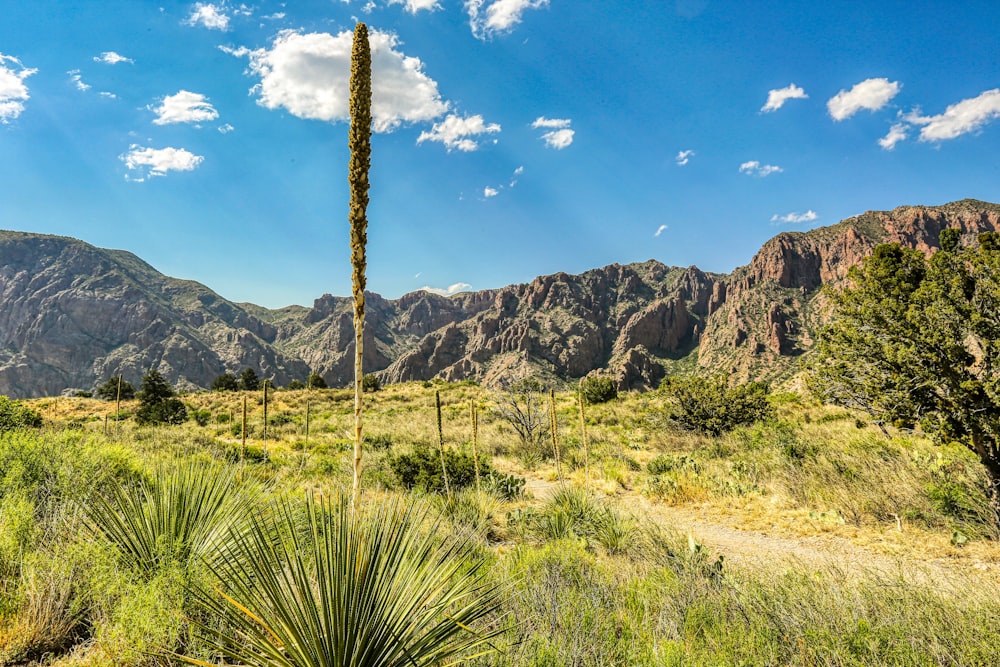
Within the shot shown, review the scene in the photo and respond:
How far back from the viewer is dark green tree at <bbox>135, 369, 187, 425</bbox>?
21.6m

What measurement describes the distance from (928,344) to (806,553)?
352cm

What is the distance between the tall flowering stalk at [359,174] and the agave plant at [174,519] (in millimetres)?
2216

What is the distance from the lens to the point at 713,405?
15859mm

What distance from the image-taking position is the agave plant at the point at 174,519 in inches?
126

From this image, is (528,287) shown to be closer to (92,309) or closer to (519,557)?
(92,309)

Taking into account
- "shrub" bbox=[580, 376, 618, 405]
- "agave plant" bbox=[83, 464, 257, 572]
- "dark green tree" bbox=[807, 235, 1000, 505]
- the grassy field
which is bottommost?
"shrub" bbox=[580, 376, 618, 405]

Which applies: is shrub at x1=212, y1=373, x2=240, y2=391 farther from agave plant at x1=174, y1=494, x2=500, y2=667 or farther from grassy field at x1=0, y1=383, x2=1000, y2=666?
agave plant at x1=174, y1=494, x2=500, y2=667

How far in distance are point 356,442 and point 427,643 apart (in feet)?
3.41

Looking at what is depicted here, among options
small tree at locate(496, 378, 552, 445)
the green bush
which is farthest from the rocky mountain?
the green bush

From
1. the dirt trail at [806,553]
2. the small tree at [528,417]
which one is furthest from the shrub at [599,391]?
the dirt trail at [806,553]

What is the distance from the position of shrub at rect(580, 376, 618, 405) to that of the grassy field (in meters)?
18.3

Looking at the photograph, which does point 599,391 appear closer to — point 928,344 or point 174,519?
point 928,344

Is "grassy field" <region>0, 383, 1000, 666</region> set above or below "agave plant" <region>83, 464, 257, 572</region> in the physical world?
below

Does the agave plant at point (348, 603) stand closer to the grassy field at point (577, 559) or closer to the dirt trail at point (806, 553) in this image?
the grassy field at point (577, 559)
